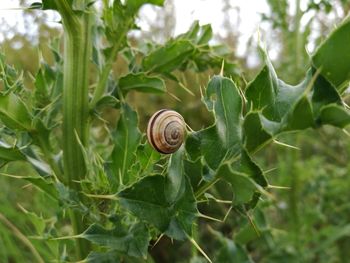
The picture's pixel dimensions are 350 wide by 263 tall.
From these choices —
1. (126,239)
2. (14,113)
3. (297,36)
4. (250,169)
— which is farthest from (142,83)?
(297,36)

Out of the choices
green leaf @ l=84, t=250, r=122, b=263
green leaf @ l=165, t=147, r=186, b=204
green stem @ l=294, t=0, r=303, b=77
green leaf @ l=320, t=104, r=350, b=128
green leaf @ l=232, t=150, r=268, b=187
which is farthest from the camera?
green stem @ l=294, t=0, r=303, b=77

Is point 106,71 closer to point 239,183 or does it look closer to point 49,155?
point 49,155

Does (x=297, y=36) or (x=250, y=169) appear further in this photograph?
(x=297, y=36)

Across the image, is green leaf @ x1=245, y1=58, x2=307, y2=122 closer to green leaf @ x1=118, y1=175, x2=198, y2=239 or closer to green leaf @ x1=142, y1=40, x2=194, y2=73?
green leaf @ x1=118, y1=175, x2=198, y2=239

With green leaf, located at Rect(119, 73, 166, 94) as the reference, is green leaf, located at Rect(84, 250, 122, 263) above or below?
below

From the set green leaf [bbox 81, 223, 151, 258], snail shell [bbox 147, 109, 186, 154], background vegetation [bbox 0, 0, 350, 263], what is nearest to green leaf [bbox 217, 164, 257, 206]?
snail shell [bbox 147, 109, 186, 154]

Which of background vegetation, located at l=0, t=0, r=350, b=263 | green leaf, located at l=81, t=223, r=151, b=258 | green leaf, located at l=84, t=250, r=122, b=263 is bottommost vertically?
background vegetation, located at l=0, t=0, r=350, b=263

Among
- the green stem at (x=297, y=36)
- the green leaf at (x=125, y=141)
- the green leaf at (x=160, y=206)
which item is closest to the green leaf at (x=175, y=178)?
the green leaf at (x=160, y=206)
